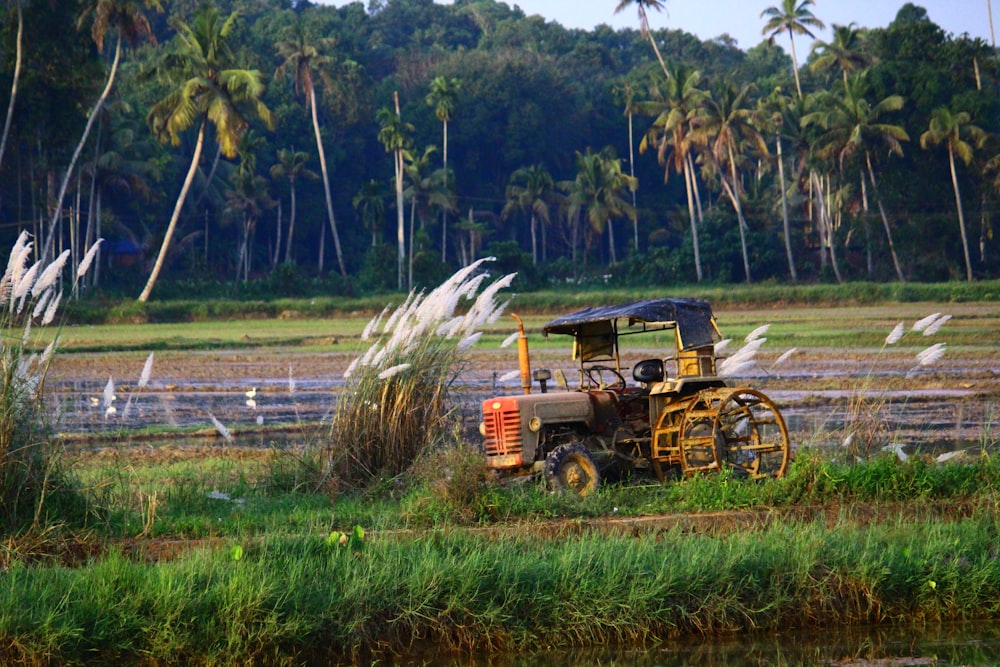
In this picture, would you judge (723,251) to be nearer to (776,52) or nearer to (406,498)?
(776,52)

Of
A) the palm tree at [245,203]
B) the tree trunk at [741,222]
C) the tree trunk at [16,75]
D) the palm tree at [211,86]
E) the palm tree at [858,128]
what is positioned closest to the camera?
the tree trunk at [16,75]

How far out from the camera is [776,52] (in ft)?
297

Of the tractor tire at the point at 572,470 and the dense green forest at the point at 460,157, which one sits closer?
the tractor tire at the point at 572,470

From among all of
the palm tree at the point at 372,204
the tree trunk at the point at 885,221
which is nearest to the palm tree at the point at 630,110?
the tree trunk at the point at 885,221

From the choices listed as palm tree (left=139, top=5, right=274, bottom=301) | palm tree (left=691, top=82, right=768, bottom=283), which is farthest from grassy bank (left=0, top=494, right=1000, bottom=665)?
palm tree (left=691, top=82, right=768, bottom=283)

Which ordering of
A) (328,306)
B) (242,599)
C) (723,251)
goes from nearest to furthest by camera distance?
(242,599), (328,306), (723,251)

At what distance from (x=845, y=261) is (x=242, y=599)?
2172 inches

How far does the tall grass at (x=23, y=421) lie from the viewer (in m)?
8.77

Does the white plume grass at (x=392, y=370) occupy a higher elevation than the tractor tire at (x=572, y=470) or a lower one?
higher

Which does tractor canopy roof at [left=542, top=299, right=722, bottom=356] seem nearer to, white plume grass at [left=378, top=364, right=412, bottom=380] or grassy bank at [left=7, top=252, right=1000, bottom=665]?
grassy bank at [left=7, top=252, right=1000, bottom=665]

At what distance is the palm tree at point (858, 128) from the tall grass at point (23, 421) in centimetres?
4851

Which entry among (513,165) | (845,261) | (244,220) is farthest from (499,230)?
(845,261)

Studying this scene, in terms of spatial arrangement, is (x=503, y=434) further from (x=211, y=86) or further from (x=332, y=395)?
(x=211, y=86)

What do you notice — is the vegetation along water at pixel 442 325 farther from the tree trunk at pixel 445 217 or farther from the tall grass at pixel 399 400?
the tree trunk at pixel 445 217
